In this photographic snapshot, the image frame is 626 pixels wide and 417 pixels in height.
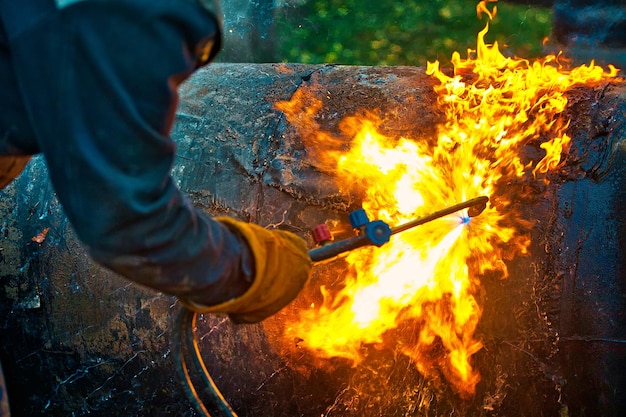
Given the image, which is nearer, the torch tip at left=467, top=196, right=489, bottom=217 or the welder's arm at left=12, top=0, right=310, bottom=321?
the welder's arm at left=12, top=0, right=310, bottom=321

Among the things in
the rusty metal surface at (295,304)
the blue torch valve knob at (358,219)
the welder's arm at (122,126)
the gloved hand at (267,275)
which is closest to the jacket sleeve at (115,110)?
the welder's arm at (122,126)

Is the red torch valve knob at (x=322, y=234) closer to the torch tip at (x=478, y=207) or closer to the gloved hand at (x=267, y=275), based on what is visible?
the gloved hand at (x=267, y=275)

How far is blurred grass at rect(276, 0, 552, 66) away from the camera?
16.2ft

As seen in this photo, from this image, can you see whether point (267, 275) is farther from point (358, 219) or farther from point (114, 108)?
point (114, 108)

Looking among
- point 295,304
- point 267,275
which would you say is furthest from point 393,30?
point 267,275

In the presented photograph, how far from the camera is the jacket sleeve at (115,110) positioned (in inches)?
43.1

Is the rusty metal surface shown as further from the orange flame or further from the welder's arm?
the welder's arm

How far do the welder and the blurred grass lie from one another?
3.87m

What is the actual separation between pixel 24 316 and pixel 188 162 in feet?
2.78

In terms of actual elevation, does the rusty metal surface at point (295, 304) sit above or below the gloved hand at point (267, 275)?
below

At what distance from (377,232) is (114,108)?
90 centimetres

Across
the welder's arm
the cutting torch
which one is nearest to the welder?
the welder's arm

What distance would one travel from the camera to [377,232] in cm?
175

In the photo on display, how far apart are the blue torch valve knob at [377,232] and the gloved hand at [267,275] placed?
9.3 inches
